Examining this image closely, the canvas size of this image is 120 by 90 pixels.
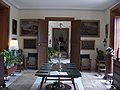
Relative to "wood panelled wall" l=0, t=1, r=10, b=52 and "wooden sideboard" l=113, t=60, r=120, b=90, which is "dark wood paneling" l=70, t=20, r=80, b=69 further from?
"wooden sideboard" l=113, t=60, r=120, b=90

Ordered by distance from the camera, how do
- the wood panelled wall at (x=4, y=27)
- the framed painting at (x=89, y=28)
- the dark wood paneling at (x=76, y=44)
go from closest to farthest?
the wood panelled wall at (x=4, y=27) < the dark wood paneling at (x=76, y=44) < the framed painting at (x=89, y=28)

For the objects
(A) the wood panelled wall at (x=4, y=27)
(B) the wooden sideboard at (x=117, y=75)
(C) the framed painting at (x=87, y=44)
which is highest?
(A) the wood panelled wall at (x=4, y=27)

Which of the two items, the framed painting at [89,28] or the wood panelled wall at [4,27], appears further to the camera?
the framed painting at [89,28]

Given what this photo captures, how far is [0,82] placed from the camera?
596cm

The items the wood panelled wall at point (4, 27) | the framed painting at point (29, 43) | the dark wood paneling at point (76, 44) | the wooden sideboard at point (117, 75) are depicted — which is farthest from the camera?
the framed painting at point (29, 43)

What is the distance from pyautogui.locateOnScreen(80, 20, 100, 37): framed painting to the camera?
10164mm

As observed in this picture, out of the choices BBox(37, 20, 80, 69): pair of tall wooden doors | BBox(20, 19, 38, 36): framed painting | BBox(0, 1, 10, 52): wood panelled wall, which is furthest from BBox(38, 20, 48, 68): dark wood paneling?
BBox(0, 1, 10, 52): wood panelled wall

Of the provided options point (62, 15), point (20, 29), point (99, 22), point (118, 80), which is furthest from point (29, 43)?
point (118, 80)

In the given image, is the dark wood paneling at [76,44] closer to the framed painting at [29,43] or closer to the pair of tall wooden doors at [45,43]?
the pair of tall wooden doors at [45,43]

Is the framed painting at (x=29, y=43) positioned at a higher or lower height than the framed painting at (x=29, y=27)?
lower

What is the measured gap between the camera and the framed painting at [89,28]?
33.3 ft

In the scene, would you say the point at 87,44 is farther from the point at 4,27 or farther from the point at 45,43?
the point at 4,27

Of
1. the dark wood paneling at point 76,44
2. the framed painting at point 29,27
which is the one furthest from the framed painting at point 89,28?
the framed painting at point 29,27

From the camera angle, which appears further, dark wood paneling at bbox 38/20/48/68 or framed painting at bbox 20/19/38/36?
framed painting at bbox 20/19/38/36
